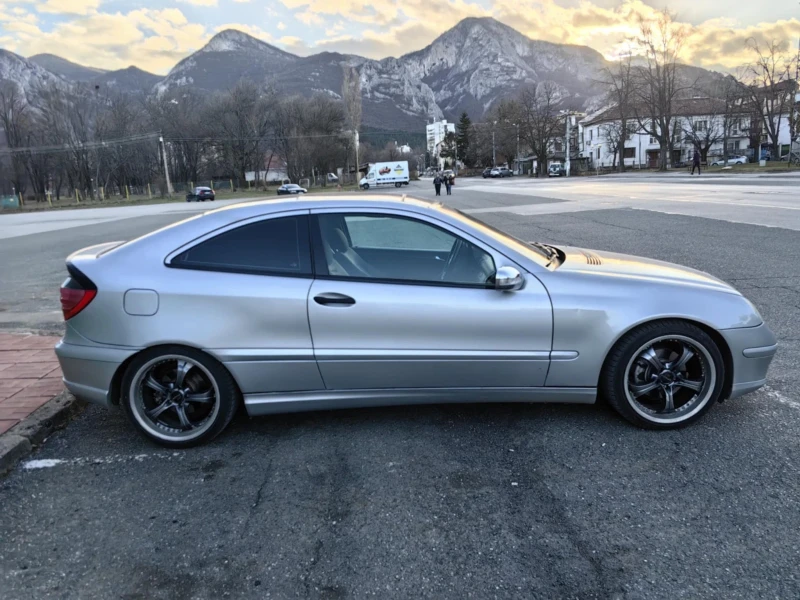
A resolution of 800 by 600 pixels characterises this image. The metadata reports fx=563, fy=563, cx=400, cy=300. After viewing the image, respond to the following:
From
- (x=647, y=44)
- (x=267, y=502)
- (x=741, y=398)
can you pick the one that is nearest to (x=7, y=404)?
(x=267, y=502)

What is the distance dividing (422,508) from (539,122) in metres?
96.2

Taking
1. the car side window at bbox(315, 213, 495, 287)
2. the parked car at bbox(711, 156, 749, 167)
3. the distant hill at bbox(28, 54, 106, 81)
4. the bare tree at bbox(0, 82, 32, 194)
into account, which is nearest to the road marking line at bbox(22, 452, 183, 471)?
the car side window at bbox(315, 213, 495, 287)

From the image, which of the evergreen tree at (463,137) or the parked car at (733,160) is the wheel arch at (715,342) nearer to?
the parked car at (733,160)

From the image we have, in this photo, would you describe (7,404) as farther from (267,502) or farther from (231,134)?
(231,134)

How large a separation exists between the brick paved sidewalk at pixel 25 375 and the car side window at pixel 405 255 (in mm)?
2441

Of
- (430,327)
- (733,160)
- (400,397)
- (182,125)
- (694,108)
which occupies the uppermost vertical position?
(182,125)

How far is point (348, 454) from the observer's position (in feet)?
10.9

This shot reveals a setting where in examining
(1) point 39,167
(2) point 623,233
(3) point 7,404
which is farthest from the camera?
(1) point 39,167

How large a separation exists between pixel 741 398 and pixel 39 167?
94.7 m

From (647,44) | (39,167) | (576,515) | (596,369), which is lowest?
(576,515)

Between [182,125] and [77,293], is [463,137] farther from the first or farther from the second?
[77,293]

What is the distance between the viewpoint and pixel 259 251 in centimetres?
346

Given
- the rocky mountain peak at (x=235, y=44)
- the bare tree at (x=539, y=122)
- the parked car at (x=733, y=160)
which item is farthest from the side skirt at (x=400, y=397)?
the rocky mountain peak at (x=235, y=44)

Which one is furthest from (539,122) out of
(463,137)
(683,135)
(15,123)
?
(15,123)
